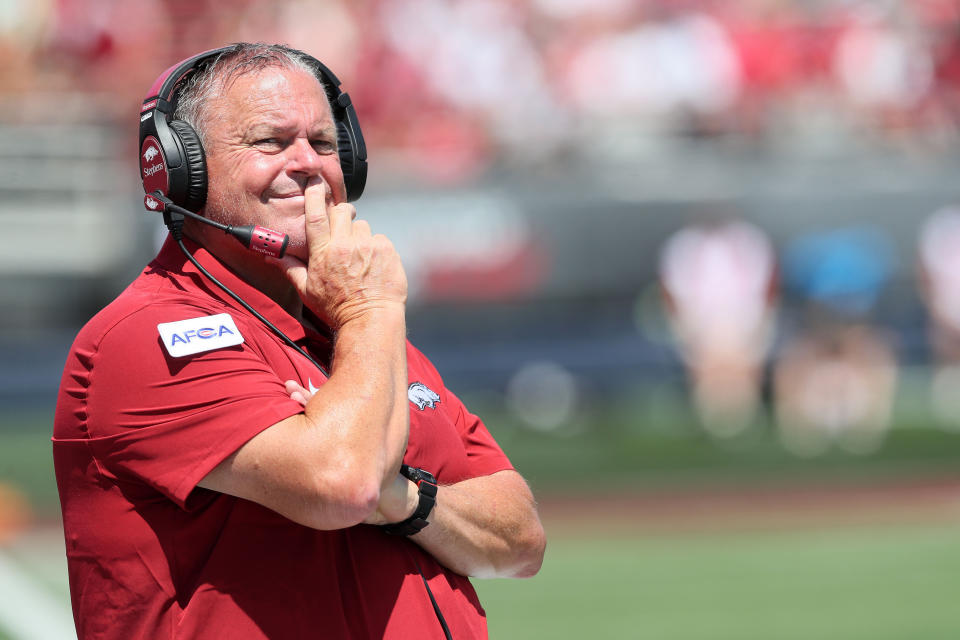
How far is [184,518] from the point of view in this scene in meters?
2.06

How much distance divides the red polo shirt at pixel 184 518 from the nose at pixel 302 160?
321 millimetres

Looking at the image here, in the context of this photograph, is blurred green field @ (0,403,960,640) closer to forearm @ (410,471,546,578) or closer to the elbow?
forearm @ (410,471,546,578)


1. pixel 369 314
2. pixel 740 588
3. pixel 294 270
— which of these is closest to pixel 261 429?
pixel 369 314

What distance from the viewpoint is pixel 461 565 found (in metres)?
2.32

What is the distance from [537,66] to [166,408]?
11095 mm

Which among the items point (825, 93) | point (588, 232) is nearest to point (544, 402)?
point (588, 232)

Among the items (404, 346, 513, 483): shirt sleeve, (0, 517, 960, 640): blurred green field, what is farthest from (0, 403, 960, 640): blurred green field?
(404, 346, 513, 483): shirt sleeve

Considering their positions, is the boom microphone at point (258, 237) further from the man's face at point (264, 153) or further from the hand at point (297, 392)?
the hand at point (297, 392)

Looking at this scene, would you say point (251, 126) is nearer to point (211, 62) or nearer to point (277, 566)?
point (211, 62)

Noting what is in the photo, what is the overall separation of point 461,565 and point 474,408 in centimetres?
865

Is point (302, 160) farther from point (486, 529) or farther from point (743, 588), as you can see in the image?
point (743, 588)

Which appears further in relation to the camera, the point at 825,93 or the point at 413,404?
the point at 825,93

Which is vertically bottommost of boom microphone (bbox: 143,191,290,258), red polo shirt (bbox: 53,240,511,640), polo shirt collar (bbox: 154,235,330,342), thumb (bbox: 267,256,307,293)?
red polo shirt (bbox: 53,240,511,640)

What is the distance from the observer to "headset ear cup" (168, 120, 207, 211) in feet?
7.63
